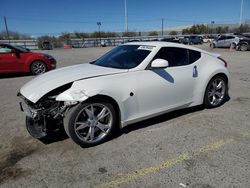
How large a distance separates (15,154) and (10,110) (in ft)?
7.84

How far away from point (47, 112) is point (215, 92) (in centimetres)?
358

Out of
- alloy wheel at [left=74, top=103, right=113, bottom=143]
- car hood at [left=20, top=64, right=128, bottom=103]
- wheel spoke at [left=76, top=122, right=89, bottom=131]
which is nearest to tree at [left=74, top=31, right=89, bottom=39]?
car hood at [left=20, top=64, right=128, bottom=103]

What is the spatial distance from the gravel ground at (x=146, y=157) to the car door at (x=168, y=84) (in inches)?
15.9

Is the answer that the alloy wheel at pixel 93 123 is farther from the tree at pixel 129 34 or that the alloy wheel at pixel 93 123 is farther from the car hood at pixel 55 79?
the tree at pixel 129 34

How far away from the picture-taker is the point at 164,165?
332cm

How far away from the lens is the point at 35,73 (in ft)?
34.9

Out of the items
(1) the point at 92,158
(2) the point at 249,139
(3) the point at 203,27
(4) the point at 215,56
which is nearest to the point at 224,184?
(2) the point at 249,139

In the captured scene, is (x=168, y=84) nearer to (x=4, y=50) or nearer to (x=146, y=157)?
(x=146, y=157)

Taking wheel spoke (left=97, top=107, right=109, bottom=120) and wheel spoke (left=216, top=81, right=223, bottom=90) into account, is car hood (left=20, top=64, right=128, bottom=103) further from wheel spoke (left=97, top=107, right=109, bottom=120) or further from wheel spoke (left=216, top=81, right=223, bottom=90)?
wheel spoke (left=216, top=81, right=223, bottom=90)

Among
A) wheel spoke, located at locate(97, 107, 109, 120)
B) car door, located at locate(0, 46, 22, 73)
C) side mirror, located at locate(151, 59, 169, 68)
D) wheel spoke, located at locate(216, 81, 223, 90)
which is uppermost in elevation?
side mirror, located at locate(151, 59, 169, 68)

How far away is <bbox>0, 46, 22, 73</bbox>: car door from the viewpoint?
32.8ft

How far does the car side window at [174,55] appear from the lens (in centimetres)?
458

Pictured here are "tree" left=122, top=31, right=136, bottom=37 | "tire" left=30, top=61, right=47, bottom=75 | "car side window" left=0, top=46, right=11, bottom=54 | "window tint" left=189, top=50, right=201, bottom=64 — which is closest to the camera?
"window tint" left=189, top=50, right=201, bottom=64

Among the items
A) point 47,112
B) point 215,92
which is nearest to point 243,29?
point 215,92
